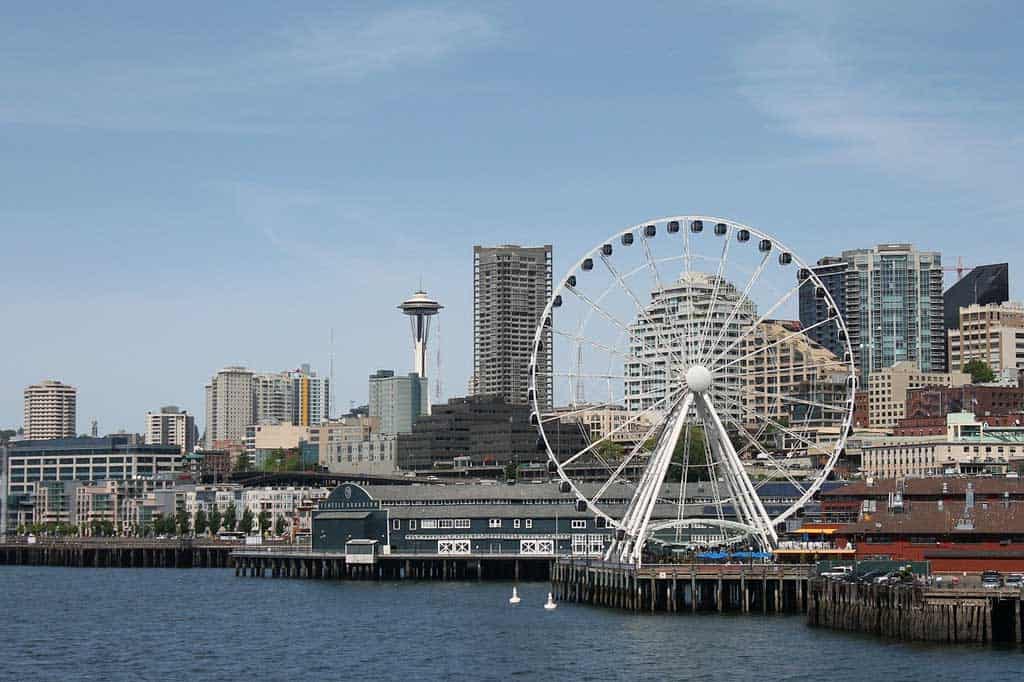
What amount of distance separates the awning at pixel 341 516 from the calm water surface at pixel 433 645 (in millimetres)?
27213

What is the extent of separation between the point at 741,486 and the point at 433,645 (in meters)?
27.0

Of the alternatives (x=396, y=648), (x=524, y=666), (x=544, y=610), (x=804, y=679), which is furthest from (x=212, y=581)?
(x=804, y=679)

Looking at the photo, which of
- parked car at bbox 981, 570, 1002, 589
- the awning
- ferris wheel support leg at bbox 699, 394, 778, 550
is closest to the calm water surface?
parked car at bbox 981, 570, 1002, 589

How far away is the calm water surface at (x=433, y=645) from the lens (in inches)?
3319

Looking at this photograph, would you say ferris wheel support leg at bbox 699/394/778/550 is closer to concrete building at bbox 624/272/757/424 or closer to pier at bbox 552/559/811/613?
concrete building at bbox 624/272/757/424

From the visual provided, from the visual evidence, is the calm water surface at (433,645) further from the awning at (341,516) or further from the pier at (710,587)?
the awning at (341,516)

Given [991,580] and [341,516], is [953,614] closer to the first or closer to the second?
[991,580]

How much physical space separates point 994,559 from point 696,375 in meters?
19.0

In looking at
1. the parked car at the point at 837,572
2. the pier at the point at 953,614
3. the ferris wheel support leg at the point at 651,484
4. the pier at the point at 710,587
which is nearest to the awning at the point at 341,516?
the ferris wheel support leg at the point at 651,484

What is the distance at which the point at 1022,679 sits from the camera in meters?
76.5

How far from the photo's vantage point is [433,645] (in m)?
98.8

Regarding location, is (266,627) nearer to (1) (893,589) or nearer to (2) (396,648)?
(2) (396,648)

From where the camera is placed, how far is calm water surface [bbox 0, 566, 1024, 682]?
8431 cm

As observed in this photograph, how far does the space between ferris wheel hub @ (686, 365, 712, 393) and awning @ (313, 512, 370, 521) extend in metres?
56.9
